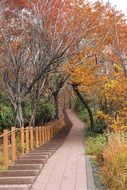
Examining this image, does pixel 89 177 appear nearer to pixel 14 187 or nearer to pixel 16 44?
pixel 14 187

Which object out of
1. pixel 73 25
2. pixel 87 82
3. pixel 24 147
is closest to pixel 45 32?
pixel 73 25

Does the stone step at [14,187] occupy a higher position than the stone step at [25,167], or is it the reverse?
the stone step at [25,167]

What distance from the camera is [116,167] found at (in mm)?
8648

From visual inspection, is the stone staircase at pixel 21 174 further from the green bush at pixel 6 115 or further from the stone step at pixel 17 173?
the green bush at pixel 6 115

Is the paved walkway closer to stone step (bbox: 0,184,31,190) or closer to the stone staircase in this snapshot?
the stone staircase

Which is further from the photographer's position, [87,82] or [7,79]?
[87,82]

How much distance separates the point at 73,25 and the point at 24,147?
9.36m

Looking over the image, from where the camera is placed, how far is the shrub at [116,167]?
7977mm

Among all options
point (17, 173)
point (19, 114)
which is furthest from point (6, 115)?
point (17, 173)

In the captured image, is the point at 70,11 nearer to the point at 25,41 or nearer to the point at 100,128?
the point at 25,41

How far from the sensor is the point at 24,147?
15.9 meters

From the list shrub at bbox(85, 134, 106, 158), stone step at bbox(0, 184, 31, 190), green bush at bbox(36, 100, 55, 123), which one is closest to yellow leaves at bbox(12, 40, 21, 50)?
shrub at bbox(85, 134, 106, 158)

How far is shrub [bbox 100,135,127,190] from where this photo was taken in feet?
26.2

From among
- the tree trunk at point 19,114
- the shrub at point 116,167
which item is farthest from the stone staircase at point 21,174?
the tree trunk at point 19,114
